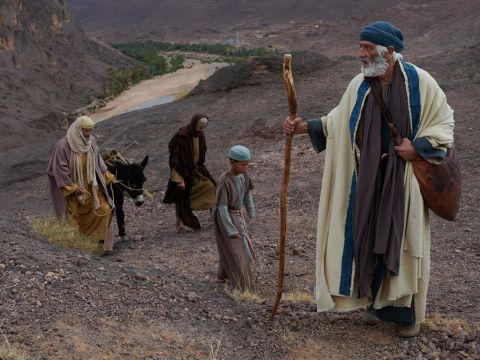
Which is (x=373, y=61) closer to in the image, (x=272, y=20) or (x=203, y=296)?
(x=203, y=296)

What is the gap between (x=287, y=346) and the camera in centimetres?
407

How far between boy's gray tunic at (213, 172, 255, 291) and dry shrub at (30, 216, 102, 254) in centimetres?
185

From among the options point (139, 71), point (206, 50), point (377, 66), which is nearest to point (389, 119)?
point (377, 66)

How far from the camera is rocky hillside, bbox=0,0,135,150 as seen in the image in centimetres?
2252

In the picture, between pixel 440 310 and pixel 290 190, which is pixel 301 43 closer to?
pixel 290 190

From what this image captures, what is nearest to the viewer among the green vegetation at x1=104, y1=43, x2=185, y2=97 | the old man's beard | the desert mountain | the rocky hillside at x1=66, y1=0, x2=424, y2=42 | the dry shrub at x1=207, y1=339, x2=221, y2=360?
the dry shrub at x1=207, y1=339, x2=221, y2=360

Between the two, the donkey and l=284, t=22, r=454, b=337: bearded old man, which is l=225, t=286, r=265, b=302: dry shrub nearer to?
l=284, t=22, r=454, b=337: bearded old man

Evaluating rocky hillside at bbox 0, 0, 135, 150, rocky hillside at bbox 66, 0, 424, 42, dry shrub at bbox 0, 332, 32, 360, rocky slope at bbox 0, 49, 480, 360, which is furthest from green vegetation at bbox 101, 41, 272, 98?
dry shrub at bbox 0, 332, 32, 360

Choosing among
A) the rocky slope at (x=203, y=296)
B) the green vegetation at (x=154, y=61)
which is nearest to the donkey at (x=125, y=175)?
the rocky slope at (x=203, y=296)

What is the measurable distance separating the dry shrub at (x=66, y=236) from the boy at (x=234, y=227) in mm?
1830

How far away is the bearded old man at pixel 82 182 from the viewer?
6910mm

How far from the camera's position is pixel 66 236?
22.9ft

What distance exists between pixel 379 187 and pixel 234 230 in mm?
1882

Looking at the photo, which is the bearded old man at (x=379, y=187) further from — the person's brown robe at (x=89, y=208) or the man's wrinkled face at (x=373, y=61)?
the person's brown robe at (x=89, y=208)
